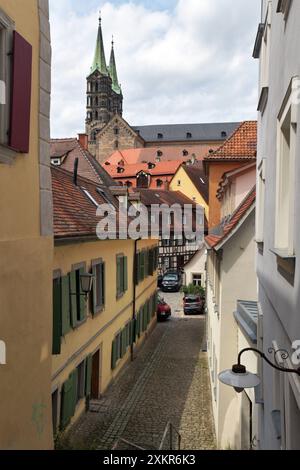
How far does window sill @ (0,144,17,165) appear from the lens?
4.20 meters

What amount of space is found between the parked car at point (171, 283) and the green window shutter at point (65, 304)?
27439 millimetres

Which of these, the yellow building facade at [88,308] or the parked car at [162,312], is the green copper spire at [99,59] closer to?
the parked car at [162,312]

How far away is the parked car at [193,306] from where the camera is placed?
89.2ft

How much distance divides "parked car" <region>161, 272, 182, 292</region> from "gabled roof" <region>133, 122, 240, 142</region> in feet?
178

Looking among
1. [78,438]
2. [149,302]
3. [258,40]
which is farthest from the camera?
[149,302]


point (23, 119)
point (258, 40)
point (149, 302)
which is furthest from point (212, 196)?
point (23, 119)

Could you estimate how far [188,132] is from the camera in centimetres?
8888

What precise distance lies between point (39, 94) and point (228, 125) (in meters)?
87.1

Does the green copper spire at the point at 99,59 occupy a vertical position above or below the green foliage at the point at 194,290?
above

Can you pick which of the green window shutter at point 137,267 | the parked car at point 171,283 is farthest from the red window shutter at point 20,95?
the parked car at point 171,283

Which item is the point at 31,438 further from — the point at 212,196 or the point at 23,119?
the point at 212,196

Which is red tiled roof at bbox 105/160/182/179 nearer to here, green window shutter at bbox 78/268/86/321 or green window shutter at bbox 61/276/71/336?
green window shutter at bbox 78/268/86/321

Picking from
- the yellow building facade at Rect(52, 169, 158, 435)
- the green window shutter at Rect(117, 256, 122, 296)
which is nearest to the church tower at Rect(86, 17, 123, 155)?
the yellow building facade at Rect(52, 169, 158, 435)

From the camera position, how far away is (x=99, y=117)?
90375mm
